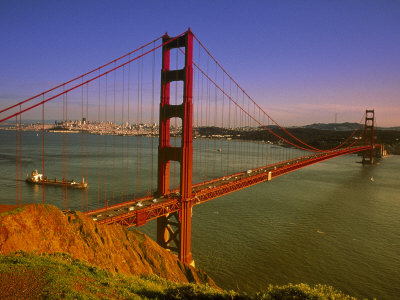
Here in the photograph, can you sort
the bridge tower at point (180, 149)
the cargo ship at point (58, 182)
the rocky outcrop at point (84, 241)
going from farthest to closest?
the cargo ship at point (58, 182) < the bridge tower at point (180, 149) < the rocky outcrop at point (84, 241)

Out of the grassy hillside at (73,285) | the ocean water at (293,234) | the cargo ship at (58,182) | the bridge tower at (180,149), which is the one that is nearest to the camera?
the grassy hillside at (73,285)

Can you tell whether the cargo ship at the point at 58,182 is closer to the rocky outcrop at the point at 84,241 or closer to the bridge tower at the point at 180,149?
the bridge tower at the point at 180,149

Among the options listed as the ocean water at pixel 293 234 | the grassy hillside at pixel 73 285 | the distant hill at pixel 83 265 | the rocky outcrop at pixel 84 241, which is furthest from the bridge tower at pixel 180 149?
the grassy hillside at pixel 73 285

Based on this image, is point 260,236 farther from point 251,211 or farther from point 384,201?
point 384,201

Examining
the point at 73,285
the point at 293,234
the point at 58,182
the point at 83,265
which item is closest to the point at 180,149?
the point at 83,265

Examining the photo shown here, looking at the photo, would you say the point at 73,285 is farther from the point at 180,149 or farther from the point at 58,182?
the point at 58,182

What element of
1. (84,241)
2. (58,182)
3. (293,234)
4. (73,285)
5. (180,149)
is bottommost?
(293,234)
